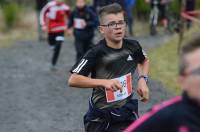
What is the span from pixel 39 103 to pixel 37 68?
370 centimetres

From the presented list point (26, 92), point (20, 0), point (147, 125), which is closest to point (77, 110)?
point (26, 92)

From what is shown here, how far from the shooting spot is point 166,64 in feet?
44.3

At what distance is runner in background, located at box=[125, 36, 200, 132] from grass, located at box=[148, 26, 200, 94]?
26.1 feet

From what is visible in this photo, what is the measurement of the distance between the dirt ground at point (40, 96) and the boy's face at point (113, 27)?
3.31m

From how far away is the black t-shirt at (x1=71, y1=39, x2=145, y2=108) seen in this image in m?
5.05

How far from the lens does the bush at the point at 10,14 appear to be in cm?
2058

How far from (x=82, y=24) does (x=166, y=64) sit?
2014mm

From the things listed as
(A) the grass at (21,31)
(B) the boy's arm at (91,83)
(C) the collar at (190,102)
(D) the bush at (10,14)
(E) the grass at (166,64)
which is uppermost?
(C) the collar at (190,102)

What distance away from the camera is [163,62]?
45.0 ft

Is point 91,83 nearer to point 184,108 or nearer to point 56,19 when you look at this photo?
point 184,108

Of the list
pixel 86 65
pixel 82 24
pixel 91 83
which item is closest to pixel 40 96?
pixel 82 24

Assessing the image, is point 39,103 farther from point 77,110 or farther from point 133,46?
point 133,46

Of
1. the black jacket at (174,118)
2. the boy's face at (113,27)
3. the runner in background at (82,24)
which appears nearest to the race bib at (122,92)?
the boy's face at (113,27)

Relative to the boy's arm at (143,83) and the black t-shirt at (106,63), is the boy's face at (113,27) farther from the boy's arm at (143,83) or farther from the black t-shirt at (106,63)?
the boy's arm at (143,83)
